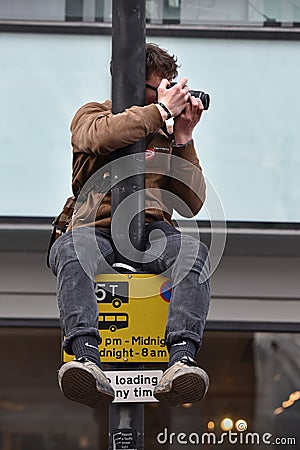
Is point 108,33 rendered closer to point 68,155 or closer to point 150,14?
point 150,14

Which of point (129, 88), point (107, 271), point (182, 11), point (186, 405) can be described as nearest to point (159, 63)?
point (129, 88)

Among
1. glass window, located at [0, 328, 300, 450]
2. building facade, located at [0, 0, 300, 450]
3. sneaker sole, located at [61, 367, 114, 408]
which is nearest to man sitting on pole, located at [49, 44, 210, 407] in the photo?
sneaker sole, located at [61, 367, 114, 408]

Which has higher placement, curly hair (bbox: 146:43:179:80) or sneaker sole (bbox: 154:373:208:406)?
curly hair (bbox: 146:43:179:80)

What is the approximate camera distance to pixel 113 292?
3701mm

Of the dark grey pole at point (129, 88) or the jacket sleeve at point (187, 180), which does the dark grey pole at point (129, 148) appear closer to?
the dark grey pole at point (129, 88)

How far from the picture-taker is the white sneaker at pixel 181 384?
3570 mm

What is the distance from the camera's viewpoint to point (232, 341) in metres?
10.0

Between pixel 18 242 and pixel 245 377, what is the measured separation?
240 centimetres

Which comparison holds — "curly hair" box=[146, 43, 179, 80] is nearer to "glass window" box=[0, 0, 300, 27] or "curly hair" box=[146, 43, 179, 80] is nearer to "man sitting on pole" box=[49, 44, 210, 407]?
"man sitting on pole" box=[49, 44, 210, 407]

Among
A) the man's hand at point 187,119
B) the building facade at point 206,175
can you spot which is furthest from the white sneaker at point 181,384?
the building facade at point 206,175

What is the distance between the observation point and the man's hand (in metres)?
3.93

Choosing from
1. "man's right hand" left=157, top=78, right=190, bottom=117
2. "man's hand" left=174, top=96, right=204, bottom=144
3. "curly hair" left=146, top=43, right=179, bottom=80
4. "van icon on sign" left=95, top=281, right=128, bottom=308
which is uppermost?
"curly hair" left=146, top=43, right=179, bottom=80

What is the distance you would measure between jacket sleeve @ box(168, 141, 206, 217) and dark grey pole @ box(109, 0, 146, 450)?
424 millimetres

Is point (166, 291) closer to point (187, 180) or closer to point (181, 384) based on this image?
point (181, 384)
